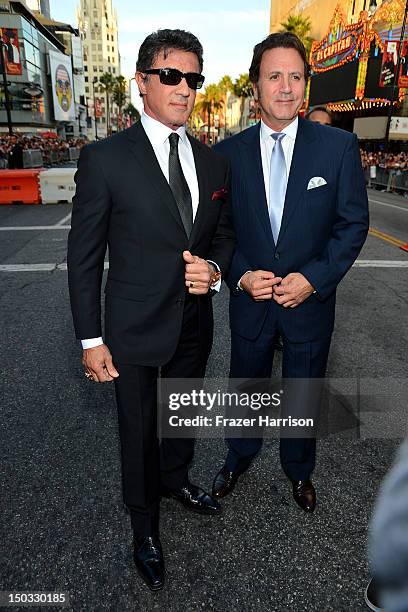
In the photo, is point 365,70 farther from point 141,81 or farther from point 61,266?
point 141,81

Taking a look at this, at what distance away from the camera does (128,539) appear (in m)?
2.51

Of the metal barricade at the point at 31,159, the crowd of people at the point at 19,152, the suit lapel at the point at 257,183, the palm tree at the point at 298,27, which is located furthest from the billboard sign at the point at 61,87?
the suit lapel at the point at 257,183

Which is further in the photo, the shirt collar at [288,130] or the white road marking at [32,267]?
the white road marking at [32,267]

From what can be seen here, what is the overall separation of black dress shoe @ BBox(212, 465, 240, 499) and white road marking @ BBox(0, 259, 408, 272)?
5.52 metres

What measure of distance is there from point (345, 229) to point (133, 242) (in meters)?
1.11

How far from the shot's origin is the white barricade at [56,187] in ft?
52.0

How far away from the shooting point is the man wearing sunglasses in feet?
6.77

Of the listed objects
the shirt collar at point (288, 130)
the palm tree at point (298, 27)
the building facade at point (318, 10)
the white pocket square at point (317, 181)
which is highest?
the building facade at point (318, 10)

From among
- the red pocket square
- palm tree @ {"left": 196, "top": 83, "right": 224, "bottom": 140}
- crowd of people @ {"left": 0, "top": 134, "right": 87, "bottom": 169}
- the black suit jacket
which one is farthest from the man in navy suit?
palm tree @ {"left": 196, "top": 83, "right": 224, "bottom": 140}

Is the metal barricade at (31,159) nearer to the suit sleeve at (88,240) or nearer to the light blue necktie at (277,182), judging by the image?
the light blue necktie at (277,182)

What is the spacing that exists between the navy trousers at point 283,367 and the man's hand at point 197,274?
22.6 inches

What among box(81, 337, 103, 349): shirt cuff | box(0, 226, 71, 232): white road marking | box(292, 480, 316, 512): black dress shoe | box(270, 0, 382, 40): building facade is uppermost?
box(270, 0, 382, 40): building facade

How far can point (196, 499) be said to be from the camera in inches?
107

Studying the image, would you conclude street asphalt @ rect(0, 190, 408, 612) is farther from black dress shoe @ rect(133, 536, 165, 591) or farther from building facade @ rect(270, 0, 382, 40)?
building facade @ rect(270, 0, 382, 40)
